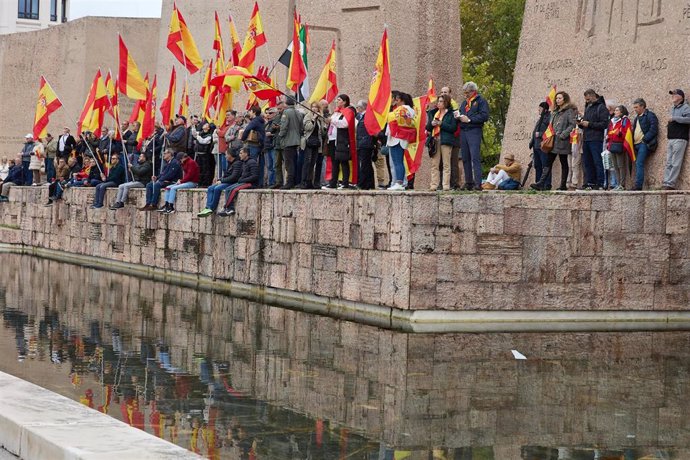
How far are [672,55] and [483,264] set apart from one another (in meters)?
4.19

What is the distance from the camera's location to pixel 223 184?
21.2 metres

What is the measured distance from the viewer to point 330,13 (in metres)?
24.1

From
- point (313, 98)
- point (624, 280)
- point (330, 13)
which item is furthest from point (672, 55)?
point (330, 13)

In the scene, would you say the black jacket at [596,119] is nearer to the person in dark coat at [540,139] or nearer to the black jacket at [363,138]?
the person in dark coat at [540,139]

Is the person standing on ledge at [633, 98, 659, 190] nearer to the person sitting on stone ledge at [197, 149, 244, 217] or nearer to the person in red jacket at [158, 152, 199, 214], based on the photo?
the person sitting on stone ledge at [197, 149, 244, 217]

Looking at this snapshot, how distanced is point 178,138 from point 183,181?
3.73 ft

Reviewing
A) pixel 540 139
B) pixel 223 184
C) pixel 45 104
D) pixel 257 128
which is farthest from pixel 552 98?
pixel 45 104

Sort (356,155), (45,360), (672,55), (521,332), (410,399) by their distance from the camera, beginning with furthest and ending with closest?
1. (356,155)
2. (672,55)
3. (521,332)
4. (45,360)
5. (410,399)

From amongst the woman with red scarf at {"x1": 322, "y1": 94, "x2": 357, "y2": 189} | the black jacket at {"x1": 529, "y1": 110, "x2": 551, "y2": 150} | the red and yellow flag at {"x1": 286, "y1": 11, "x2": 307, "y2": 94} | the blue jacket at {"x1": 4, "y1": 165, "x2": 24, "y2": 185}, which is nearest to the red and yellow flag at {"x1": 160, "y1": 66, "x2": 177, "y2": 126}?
the red and yellow flag at {"x1": 286, "y1": 11, "x2": 307, "y2": 94}

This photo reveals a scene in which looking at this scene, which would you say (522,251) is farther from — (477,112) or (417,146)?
(417,146)

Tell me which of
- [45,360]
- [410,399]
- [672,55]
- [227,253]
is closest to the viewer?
[410,399]

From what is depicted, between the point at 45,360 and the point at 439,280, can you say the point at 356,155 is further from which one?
the point at 45,360

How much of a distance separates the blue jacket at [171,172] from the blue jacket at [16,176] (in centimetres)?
1215

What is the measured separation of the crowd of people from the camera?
685 inches
